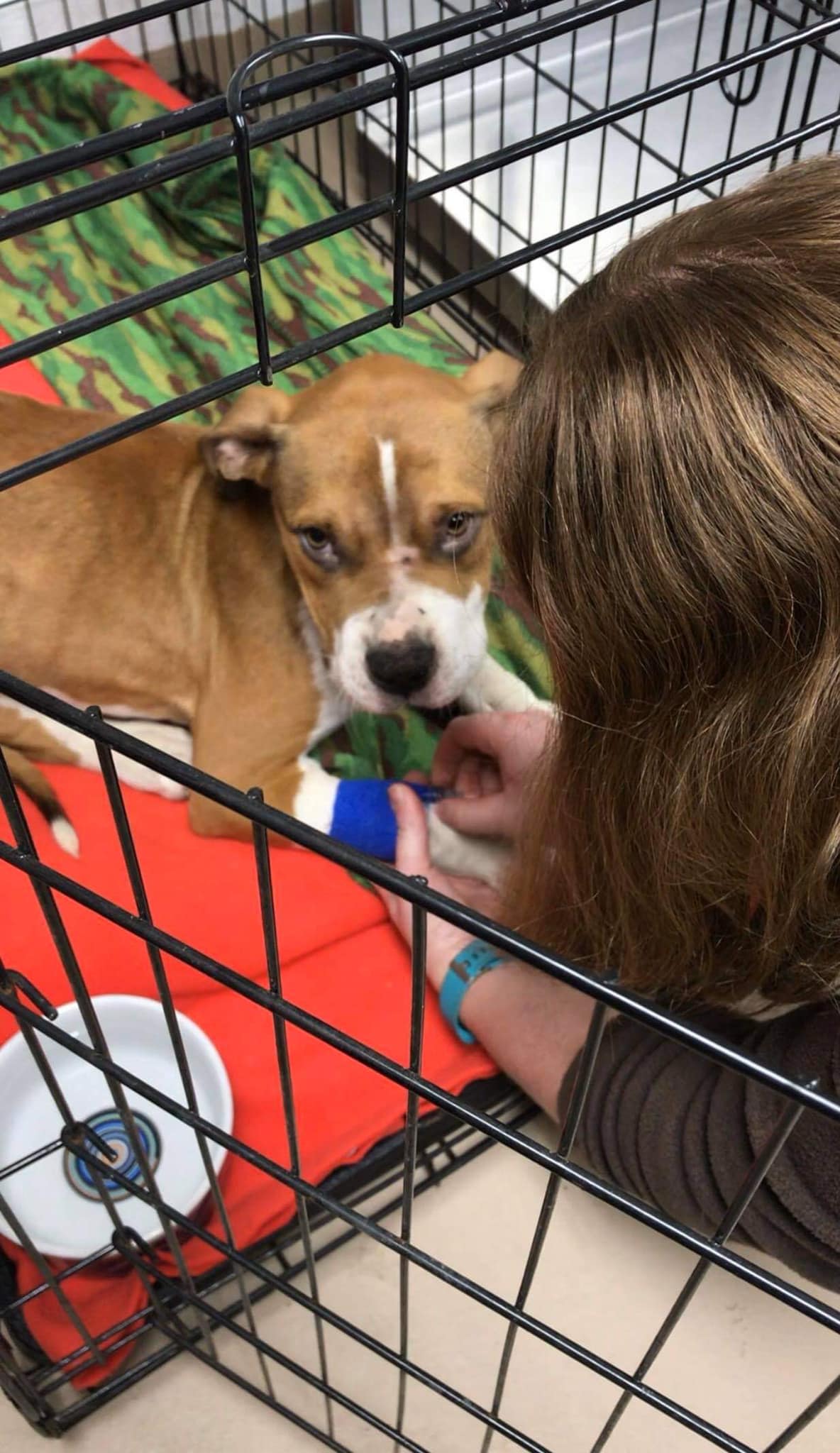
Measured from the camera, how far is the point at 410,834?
1.56 m

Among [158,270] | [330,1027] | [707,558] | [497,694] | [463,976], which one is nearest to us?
[330,1027]

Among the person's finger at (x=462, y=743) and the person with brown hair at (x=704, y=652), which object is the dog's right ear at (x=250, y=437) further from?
the person with brown hair at (x=704, y=652)

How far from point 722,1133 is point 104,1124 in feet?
2.31

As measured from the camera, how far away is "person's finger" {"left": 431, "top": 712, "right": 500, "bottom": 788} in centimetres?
160

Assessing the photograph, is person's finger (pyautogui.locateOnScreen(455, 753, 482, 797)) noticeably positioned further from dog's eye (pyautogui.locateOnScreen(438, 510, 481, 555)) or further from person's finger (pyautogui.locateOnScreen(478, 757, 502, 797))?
dog's eye (pyautogui.locateOnScreen(438, 510, 481, 555))

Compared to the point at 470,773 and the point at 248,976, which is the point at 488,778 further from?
the point at 248,976

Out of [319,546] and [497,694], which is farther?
[497,694]

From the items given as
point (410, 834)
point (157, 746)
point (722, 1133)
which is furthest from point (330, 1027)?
point (157, 746)

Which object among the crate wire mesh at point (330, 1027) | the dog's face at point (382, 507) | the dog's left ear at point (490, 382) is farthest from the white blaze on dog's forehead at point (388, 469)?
the crate wire mesh at point (330, 1027)

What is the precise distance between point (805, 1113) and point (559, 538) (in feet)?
1.69

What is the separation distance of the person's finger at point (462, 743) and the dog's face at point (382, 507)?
78 millimetres

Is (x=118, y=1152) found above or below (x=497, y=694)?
below

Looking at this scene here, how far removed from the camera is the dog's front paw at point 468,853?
5.22ft

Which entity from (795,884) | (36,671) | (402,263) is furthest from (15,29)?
(795,884)
